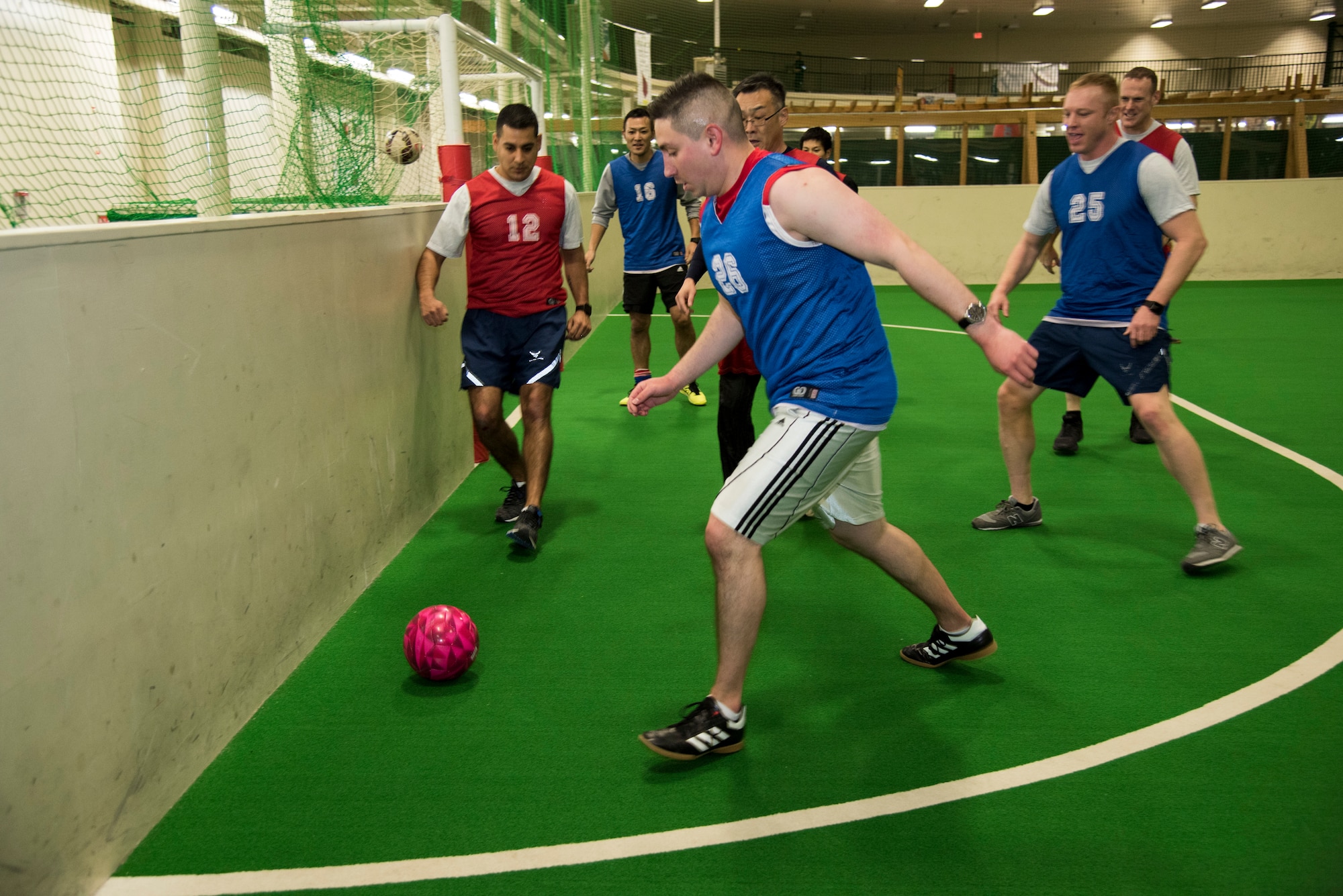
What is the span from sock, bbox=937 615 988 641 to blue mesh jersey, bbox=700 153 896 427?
1016 millimetres

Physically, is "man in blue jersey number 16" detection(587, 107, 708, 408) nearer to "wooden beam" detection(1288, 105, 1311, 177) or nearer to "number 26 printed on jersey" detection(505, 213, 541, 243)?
"number 26 printed on jersey" detection(505, 213, 541, 243)

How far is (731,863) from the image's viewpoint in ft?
8.70

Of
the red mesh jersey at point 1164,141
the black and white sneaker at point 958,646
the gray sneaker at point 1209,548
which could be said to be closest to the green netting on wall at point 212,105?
the black and white sneaker at point 958,646

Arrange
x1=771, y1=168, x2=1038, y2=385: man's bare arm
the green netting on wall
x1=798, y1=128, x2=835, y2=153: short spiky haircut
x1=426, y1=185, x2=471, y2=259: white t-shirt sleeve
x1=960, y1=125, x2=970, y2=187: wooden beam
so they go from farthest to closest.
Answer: x1=960, y1=125, x2=970, y2=187: wooden beam, x1=798, y1=128, x2=835, y2=153: short spiky haircut, x1=426, y1=185, x2=471, y2=259: white t-shirt sleeve, the green netting on wall, x1=771, y1=168, x2=1038, y2=385: man's bare arm

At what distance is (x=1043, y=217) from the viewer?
504cm

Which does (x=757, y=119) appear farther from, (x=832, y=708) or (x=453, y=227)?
(x=832, y=708)

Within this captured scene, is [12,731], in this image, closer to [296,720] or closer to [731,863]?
[296,720]

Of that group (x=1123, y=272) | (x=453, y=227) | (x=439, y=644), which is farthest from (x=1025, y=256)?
(x=439, y=644)

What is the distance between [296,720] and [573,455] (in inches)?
143

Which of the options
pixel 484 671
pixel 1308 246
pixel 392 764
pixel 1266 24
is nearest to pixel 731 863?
pixel 392 764

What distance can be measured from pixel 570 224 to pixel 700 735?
337 cm

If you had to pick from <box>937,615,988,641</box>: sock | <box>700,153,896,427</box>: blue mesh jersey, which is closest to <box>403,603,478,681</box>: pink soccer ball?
<box>700,153,896,427</box>: blue mesh jersey

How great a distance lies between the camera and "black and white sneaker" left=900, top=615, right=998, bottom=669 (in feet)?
12.0

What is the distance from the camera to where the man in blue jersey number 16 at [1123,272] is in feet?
14.7
